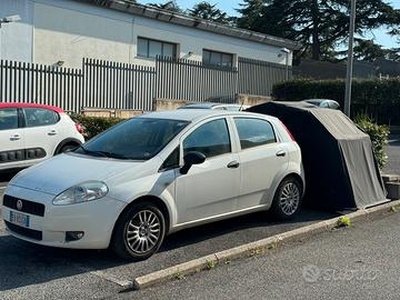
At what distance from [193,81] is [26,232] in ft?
65.8

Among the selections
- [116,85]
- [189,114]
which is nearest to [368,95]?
[116,85]

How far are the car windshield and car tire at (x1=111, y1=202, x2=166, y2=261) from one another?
24.8 inches

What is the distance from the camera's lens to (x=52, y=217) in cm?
571

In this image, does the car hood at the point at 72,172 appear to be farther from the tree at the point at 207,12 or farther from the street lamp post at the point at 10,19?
the tree at the point at 207,12

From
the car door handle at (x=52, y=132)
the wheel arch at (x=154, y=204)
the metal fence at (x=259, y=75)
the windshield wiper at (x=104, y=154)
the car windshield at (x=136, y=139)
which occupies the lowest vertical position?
the wheel arch at (x=154, y=204)

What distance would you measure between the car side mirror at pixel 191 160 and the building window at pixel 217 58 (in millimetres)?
24122

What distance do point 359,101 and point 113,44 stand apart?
12.2 m

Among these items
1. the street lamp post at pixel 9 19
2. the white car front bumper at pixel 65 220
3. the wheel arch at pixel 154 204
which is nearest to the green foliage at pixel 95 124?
the street lamp post at pixel 9 19

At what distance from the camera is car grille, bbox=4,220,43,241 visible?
582 centimetres

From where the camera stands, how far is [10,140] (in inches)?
436

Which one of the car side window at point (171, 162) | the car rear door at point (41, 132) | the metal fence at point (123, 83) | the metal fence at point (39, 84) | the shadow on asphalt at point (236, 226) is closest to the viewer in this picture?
the car side window at point (171, 162)

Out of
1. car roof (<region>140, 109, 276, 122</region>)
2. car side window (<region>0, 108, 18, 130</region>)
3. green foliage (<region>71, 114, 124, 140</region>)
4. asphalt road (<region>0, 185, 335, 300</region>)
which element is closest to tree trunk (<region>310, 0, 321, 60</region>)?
green foliage (<region>71, 114, 124, 140</region>)

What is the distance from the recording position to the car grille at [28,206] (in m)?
5.78

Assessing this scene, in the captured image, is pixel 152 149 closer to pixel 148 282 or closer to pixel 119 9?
pixel 148 282
